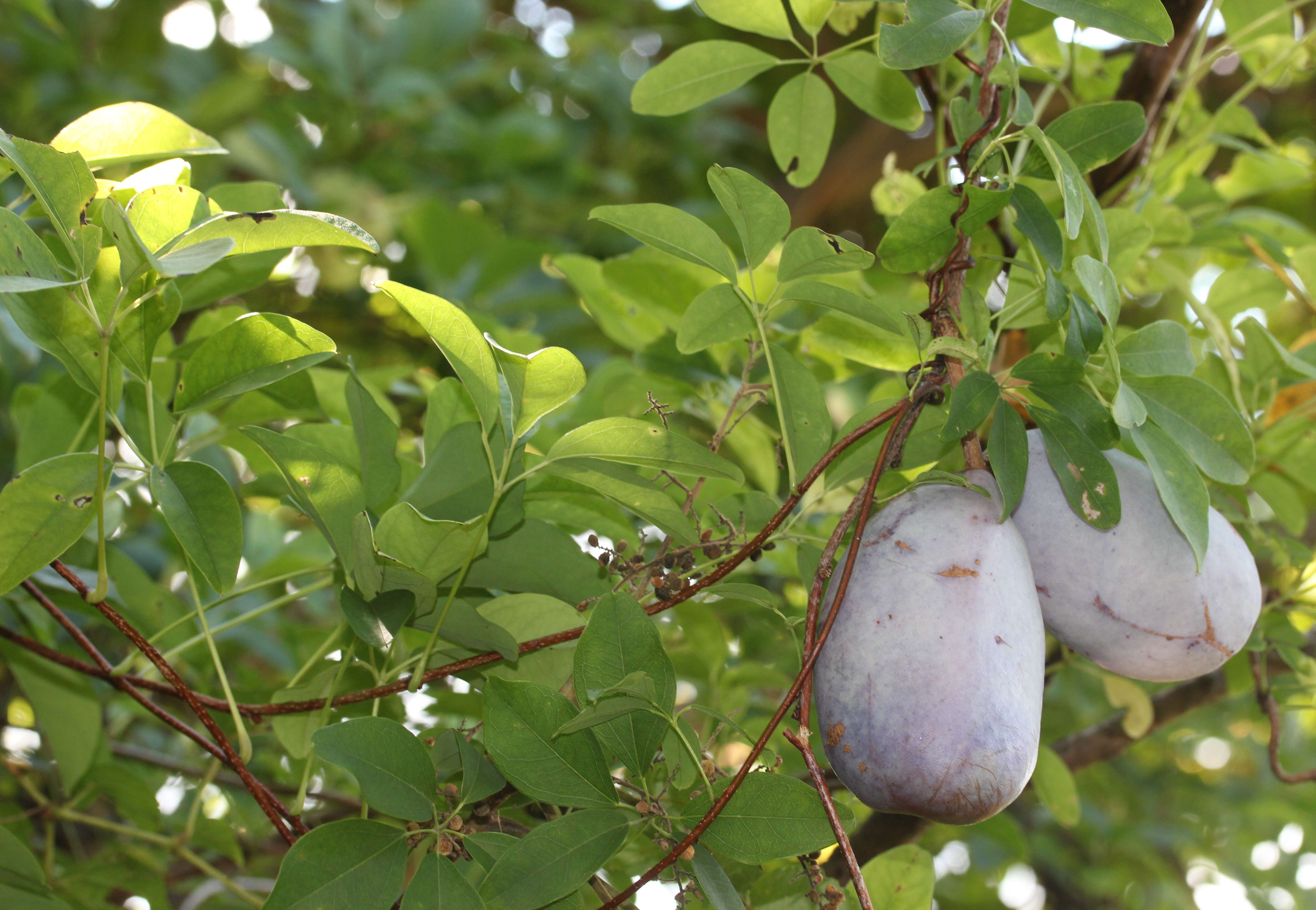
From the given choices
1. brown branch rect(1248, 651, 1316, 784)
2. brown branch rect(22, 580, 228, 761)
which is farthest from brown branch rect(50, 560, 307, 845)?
brown branch rect(1248, 651, 1316, 784)

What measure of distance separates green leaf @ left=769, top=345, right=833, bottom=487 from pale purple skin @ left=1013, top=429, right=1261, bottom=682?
4.1 inches

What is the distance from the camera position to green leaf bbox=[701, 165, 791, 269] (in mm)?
468

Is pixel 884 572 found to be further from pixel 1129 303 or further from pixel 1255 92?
pixel 1255 92

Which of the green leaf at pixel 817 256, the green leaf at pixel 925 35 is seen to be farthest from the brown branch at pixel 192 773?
the green leaf at pixel 925 35

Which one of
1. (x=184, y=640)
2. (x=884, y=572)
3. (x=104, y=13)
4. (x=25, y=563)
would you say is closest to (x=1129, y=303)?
(x=884, y=572)

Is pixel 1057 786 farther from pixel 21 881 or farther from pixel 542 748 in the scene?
pixel 21 881

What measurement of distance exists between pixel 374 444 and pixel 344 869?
0.72 ft

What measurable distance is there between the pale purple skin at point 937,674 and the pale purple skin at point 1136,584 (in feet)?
0.11

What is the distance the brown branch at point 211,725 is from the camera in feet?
1.63

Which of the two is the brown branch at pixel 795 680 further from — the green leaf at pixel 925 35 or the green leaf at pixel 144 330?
the green leaf at pixel 144 330

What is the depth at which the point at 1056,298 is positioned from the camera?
46 centimetres

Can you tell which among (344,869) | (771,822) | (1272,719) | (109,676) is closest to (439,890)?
(344,869)

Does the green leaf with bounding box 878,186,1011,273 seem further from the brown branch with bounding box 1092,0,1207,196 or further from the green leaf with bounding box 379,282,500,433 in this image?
the brown branch with bounding box 1092,0,1207,196

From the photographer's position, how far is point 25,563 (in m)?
0.47
